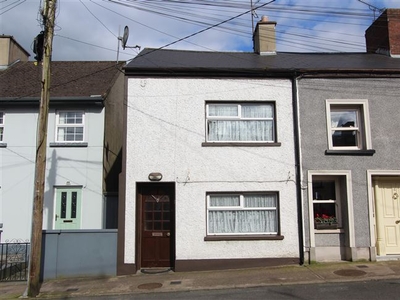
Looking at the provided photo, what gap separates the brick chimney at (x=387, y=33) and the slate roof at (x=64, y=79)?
33.5 ft

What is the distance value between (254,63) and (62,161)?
7272 millimetres

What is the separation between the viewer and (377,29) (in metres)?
13.8

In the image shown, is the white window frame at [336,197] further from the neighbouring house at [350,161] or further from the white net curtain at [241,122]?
the white net curtain at [241,122]

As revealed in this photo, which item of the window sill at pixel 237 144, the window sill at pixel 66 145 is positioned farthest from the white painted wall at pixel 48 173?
the window sill at pixel 237 144

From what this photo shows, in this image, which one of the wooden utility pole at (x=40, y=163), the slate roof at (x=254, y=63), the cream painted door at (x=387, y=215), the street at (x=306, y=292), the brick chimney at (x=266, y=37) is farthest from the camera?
the brick chimney at (x=266, y=37)

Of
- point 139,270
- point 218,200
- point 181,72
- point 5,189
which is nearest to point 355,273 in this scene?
point 218,200

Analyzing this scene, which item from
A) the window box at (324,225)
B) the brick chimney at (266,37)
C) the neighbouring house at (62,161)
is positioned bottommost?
the window box at (324,225)

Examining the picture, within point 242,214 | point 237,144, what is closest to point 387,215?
point 242,214

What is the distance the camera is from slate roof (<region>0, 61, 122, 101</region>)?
13.3 m

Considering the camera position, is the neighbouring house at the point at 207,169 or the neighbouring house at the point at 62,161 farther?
the neighbouring house at the point at 62,161

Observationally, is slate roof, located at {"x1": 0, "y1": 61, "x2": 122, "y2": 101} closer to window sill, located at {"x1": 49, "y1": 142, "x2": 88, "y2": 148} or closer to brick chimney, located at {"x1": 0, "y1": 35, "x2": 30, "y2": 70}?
brick chimney, located at {"x1": 0, "y1": 35, "x2": 30, "y2": 70}

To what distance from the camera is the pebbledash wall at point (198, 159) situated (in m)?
9.90

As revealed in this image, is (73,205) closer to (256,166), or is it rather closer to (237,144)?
(237,144)

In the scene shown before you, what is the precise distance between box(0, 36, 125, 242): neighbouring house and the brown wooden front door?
283 cm
